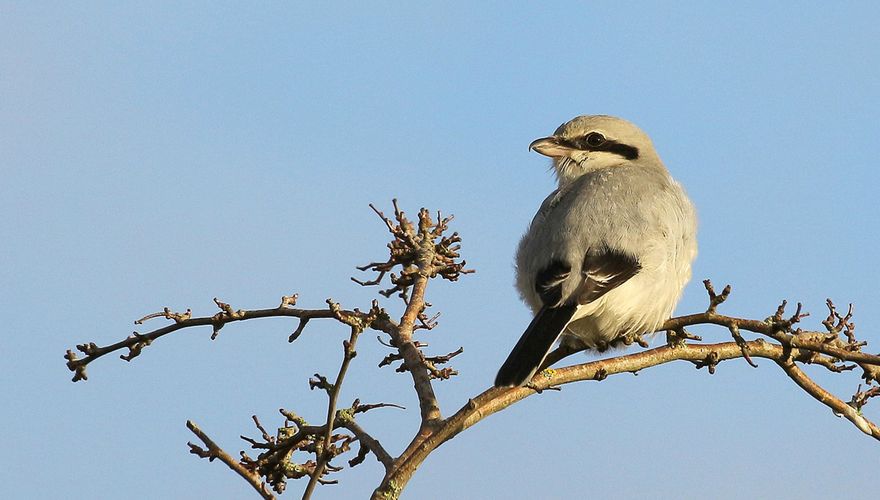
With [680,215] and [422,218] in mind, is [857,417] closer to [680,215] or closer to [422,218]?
[680,215]

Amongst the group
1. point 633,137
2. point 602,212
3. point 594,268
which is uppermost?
point 633,137

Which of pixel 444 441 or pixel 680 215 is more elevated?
pixel 680 215

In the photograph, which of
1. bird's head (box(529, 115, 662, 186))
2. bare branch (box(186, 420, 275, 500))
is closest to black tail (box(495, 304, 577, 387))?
bare branch (box(186, 420, 275, 500))

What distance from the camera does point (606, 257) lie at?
429 cm

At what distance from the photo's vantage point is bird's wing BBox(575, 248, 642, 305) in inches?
163

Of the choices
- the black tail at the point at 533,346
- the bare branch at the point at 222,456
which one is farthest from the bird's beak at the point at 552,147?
Result: the bare branch at the point at 222,456

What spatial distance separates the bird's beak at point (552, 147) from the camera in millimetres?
5531

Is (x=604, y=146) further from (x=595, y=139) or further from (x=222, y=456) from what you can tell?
(x=222, y=456)

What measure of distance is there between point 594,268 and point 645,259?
317 mm

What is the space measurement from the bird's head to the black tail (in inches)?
60.7

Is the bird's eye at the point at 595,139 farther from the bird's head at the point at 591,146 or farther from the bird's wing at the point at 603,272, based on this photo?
the bird's wing at the point at 603,272

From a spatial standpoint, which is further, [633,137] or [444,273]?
[633,137]

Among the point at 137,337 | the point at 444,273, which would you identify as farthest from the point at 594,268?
the point at 137,337

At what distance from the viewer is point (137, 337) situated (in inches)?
122
